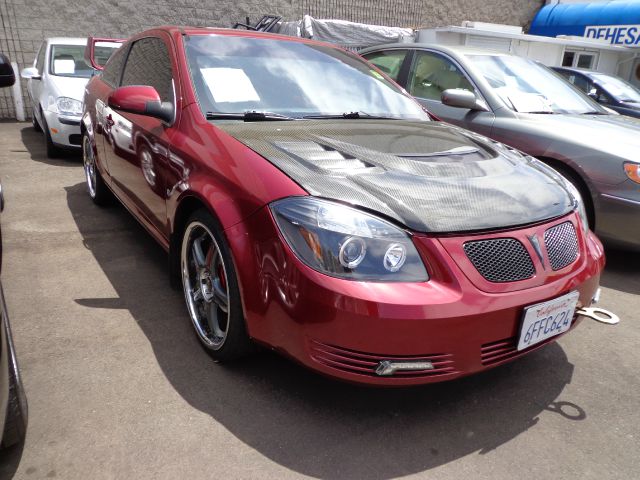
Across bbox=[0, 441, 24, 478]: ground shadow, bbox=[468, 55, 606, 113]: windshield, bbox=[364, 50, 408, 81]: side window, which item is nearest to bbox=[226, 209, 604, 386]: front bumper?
bbox=[0, 441, 24, 478]: ground shadow

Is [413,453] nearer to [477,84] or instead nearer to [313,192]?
[313,192]

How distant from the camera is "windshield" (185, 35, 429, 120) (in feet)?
8.93

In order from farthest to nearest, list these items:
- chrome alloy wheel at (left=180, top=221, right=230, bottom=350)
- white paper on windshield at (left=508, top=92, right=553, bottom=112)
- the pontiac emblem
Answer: white paper on windshield at (left=508, top=92, right=553, bottom=112)
chrome alloy wheel at (left=180, top=221, right=230, bottom=350)
the pontiac emblem

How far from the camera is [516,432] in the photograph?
205 cm

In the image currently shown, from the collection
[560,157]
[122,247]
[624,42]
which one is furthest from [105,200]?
[624,42]

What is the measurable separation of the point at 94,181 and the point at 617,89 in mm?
7715

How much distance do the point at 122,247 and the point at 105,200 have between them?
1054 mm

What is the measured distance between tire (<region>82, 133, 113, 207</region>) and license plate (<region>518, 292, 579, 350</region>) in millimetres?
3601

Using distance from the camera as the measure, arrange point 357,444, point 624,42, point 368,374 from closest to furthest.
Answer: point 368,374
point 357,444
point 624,42

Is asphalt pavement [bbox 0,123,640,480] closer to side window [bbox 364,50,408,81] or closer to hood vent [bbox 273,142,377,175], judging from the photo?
hood vent [bbox 273,142,377,175]

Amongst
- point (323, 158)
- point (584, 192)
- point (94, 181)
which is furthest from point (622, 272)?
point (94, 181)

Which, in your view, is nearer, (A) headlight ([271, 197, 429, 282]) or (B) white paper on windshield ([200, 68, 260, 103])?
(A) headlight ([271, 197, 429, 282])

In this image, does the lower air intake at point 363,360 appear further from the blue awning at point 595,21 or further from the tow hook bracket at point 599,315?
the blue awning at point 595,21

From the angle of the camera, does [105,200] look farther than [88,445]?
Yes
